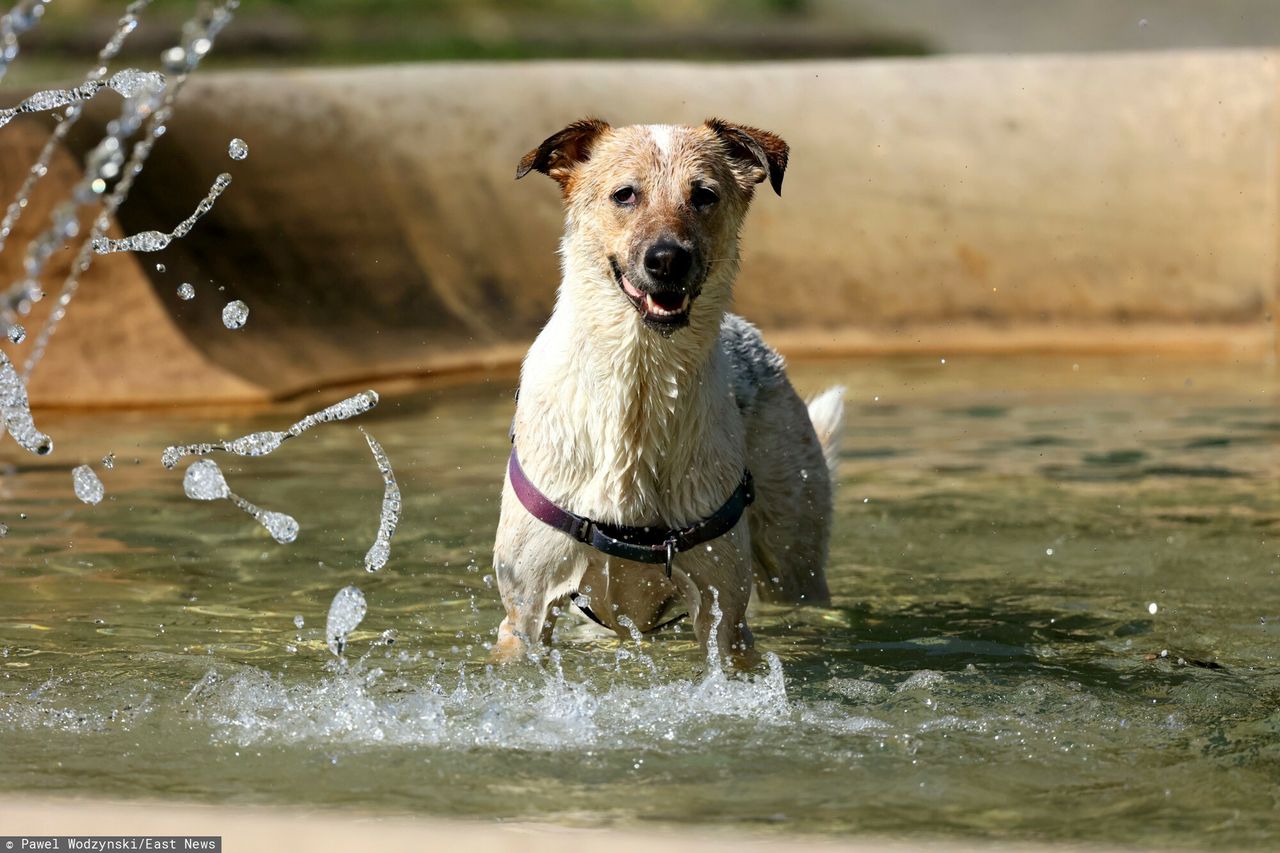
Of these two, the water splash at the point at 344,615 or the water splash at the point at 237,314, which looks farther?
the water splash at the point at 237,314

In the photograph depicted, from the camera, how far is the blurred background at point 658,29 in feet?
53.4

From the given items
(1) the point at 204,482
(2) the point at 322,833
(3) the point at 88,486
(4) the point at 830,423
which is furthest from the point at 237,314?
(2) the point at 322,833

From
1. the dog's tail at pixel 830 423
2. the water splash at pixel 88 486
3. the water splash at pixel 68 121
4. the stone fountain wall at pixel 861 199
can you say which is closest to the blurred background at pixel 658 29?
the stone fountain wall at pixel 861 199

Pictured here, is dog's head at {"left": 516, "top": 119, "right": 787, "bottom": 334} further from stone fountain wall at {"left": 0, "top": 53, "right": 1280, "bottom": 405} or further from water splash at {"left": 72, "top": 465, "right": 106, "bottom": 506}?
stone fountain wall at {"left": 0, "top": 53, "right": 1280, "bottom": 405}

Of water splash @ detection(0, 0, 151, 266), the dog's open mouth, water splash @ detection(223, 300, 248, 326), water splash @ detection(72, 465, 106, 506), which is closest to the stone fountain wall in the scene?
water splash @ detection(223, 300, 248, 326)

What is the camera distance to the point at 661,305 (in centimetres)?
426

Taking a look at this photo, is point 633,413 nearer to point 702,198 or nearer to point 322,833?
point 702,198

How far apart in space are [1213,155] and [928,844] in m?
8.77

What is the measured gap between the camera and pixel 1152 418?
334 inches

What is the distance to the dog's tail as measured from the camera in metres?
5.84

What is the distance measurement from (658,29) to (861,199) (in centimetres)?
734

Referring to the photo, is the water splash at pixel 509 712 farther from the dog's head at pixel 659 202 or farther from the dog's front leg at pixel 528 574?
the dog's head at pixel 659 202

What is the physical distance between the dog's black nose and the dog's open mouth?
0.14 feet

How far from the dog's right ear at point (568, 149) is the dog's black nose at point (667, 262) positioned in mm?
559
